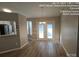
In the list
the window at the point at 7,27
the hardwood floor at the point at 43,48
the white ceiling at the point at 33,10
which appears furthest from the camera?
the window at the point at 7,27

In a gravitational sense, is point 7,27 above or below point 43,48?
above

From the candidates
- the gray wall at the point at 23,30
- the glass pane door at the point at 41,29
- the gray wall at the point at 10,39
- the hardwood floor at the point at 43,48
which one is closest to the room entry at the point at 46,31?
the glass pane door at the point at 41,29

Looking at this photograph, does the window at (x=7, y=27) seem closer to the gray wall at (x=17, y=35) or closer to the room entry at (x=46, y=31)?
the gray wall at (x=17, y=35)

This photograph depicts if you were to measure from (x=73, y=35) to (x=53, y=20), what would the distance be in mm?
420

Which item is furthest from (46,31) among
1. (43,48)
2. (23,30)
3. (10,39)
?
(10,39)

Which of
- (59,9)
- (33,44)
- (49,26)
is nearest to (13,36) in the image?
(33,44)

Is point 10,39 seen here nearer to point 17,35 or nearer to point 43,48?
point 17,35

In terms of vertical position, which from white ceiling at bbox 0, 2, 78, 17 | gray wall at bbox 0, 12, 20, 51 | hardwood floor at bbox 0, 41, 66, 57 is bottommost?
hardwood floor at bbox 0, 41, 66, 57

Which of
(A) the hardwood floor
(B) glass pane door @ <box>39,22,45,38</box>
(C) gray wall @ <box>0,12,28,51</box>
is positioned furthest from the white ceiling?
(A) the hardwood floor

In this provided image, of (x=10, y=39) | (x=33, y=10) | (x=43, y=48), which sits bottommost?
(x=43, y=48)

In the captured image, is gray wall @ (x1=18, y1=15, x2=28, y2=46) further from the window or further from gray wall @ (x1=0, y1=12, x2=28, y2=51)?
the window

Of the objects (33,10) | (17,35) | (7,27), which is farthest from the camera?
(7,27)

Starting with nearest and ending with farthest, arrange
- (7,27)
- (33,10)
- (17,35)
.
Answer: (33,10), (17,35), (7,27)

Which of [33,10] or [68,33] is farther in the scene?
[68,33]
